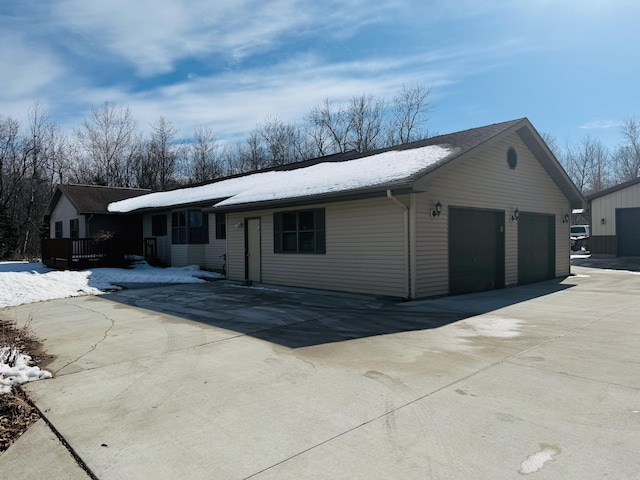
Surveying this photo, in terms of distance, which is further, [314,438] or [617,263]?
[617,263]

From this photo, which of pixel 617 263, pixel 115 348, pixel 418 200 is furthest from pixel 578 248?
pixel 115 348

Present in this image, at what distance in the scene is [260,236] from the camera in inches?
546

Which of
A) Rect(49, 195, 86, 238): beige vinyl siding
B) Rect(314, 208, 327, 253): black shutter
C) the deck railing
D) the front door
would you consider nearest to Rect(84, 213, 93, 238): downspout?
Rect(49, 195, 86, 238): beige vinyl siding

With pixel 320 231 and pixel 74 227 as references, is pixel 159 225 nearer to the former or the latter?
pixel 74 227

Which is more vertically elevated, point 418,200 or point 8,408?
point 418,200

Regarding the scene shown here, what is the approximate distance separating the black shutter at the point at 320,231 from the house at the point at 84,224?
1047 cm

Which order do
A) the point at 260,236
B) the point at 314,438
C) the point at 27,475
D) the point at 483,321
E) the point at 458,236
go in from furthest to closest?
1. the point at 260,236
2. the point at 458,236
3. the point at 483,321
4. the point at 314,438
5. the point at 27,475

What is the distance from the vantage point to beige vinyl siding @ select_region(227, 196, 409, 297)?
10070 millimetres

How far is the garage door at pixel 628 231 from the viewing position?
69.9 feet

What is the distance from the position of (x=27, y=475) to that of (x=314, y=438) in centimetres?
196

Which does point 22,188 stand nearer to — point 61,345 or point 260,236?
point 260,236

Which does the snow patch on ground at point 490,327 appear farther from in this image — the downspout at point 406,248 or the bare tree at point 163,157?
the bare tree at point 163,157

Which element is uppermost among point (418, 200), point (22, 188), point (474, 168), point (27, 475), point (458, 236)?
point (22, 188)

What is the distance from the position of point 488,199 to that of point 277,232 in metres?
6.10
